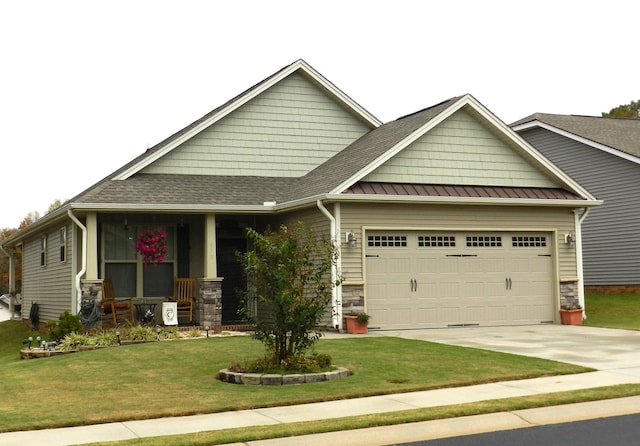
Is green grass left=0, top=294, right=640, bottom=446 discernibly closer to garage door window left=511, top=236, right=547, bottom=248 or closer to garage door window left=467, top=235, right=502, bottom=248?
garage door window left=467, top=235, right=502, bottom=248

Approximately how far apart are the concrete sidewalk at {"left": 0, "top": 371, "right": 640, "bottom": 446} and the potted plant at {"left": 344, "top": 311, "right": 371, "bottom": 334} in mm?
6915

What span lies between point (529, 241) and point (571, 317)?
214cm

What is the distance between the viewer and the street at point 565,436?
699cm

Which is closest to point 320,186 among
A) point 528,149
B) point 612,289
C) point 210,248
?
point 210,248

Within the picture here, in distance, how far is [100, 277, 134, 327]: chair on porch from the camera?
17.7 metres

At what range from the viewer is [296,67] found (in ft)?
71.2

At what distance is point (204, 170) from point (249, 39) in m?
5.17

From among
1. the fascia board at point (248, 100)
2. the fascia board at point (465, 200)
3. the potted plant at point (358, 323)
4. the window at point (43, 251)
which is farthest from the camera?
the window at point (43, 251)

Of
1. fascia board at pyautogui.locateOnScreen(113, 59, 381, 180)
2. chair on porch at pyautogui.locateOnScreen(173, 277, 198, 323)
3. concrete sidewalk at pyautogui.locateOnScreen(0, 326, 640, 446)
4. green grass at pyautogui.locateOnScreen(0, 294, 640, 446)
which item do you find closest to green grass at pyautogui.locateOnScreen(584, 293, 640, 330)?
green grass at pyautogui.locateOnScreen(0, 294, 640, 446)

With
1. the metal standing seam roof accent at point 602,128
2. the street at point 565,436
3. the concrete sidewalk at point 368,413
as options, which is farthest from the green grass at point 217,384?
the metal standing seam roof accent at point 602,128

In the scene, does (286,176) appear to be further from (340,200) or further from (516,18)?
(516,18)

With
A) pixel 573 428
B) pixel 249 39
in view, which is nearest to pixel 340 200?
pixel 249 39

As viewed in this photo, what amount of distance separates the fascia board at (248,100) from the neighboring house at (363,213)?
48 millimetres

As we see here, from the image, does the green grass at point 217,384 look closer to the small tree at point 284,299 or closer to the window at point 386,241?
the small tree at point 284,299
